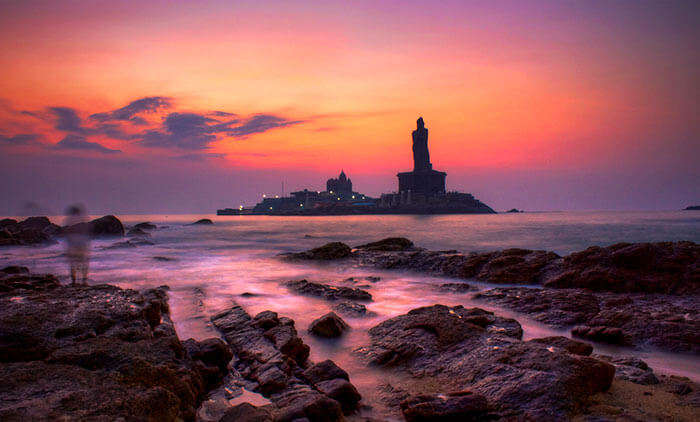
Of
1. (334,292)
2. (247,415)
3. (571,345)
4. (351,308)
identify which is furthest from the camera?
(334,292)

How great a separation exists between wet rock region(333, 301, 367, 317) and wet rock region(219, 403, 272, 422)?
16.3 ft

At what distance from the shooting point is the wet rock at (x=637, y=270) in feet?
30.6

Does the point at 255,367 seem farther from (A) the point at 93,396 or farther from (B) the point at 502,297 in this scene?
(B) the point at 502,297

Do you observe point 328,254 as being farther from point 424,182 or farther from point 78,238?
point 424,182

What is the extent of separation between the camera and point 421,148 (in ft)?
586

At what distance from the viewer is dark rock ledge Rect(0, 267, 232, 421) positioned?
3.05 m

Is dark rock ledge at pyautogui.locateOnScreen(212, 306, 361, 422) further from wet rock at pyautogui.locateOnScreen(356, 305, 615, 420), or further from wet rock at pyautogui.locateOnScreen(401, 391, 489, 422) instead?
wet rock at pyautogui.locateOnScreen(356, 305, 615, 420)

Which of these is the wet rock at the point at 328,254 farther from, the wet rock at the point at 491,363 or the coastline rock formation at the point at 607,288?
the wet rock at the point at 491,363

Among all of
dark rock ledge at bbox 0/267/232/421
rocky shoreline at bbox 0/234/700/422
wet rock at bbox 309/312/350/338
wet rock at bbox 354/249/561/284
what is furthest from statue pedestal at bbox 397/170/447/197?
dark rock ledge at bbox 0/267/232/421

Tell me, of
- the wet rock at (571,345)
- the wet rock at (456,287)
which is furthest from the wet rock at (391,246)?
the wet rock at (571,345)

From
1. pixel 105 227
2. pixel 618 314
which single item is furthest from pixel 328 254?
pixel 105 227

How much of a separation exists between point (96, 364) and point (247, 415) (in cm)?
187

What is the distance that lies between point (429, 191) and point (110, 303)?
175 meters

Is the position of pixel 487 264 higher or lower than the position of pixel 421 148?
lower
